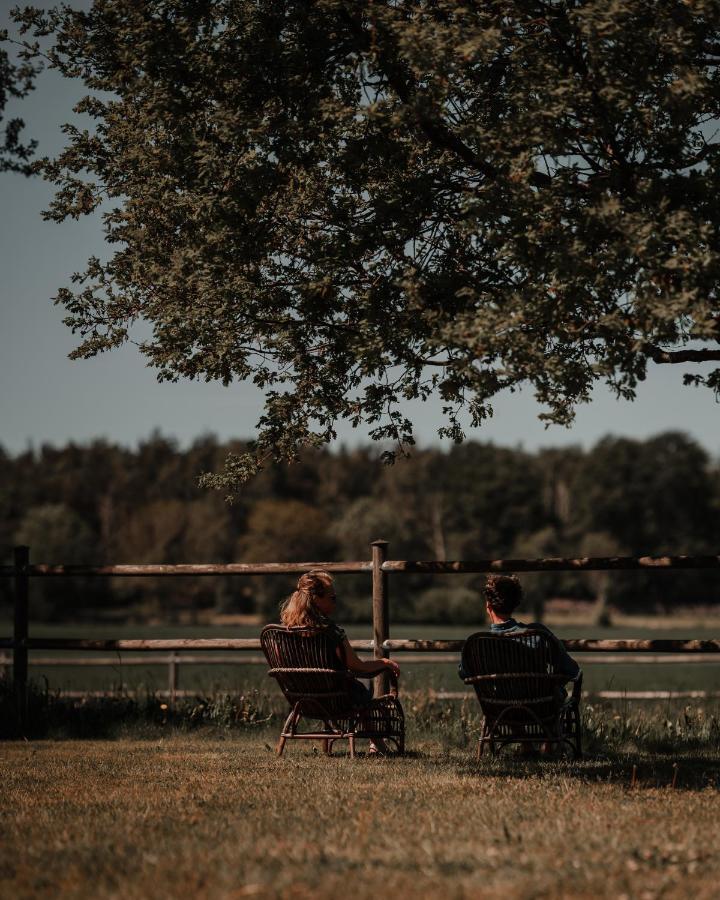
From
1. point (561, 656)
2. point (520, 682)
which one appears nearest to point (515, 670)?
point (520, 682)

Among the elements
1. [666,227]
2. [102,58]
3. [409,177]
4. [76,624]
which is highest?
[102,58]

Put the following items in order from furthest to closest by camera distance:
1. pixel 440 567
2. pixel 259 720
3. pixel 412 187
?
1. pixel 259 720
2. pixel 440 567
3. pixel 412 187

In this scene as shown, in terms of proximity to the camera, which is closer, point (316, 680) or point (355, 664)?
point (355, 664)

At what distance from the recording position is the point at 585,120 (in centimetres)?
798

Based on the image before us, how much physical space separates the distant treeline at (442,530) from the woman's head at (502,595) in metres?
93.6

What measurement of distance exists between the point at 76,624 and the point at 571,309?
109m

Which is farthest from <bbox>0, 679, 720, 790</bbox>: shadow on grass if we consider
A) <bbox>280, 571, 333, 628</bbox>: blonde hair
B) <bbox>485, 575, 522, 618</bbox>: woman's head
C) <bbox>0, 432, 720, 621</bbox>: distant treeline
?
<bbox>0, 432, 720, 621</bbox>: distant treeline

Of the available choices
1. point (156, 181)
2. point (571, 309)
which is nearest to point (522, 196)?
point (571, 309)

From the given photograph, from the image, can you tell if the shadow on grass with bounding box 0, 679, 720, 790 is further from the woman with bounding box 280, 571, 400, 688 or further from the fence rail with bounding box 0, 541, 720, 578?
the fence rail with bounding box 0, 541, 720, 578

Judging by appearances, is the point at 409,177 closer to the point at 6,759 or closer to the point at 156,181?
the point at 156,181

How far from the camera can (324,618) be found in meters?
9.41

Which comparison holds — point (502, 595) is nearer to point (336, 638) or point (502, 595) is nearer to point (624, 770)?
point (336, 638)

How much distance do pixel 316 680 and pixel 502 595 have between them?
5.28 ft

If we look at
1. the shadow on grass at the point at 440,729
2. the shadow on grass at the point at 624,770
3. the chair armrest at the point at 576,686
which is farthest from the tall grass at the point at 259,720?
the chair armrest at the point at 576,686
